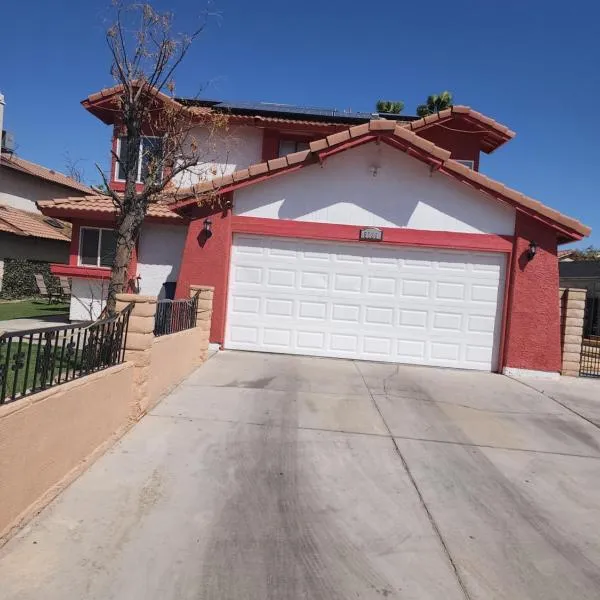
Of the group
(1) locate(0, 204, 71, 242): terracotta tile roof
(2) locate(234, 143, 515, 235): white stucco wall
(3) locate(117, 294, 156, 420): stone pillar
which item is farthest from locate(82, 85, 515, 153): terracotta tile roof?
(1) locate(0, 204, 71, 242): terracotta tile roof

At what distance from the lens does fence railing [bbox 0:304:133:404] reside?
347 cm

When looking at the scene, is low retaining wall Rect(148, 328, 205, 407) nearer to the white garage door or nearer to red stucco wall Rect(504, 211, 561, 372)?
the white garage door

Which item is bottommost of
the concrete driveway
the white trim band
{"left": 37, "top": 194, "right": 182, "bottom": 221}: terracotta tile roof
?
the concrete driveway

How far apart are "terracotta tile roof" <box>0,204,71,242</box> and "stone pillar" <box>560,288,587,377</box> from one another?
22815 mm

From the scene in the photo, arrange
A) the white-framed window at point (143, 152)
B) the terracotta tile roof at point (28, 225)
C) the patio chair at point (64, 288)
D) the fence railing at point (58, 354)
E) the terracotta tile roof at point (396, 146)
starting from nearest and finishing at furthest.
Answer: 1. the fence railing at point (58, 354)
2. the white-framed window at point (143, 152)
3. the terracotta tile roof at point (396, 146)
4. the patio chair at point (64, 288)
5. the terracotta tile roof at point (28, 225)

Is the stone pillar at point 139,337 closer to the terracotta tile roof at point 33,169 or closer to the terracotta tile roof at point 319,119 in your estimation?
the terracotta tile roof at point 319,119

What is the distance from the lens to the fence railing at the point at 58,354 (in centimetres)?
347

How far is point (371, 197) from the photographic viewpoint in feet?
34.3

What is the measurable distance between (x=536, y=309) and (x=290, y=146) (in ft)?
25.1

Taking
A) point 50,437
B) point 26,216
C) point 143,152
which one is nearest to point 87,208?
point 143,152

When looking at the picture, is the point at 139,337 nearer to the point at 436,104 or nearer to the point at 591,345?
the point at 591,345

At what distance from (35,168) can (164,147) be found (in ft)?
82.9

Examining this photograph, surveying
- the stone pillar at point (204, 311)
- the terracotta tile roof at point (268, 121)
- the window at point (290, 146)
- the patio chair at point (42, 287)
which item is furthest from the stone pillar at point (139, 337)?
the patio chair at point (42, 287)

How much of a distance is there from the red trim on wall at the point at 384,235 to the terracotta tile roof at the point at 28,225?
58.8 feet
